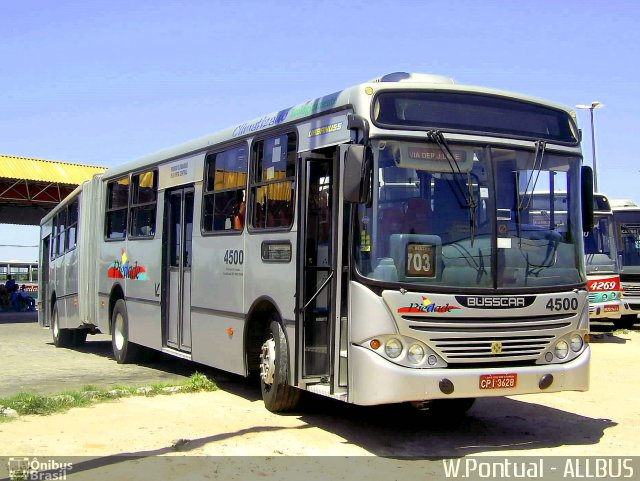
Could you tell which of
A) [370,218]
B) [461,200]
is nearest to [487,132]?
[461,200]

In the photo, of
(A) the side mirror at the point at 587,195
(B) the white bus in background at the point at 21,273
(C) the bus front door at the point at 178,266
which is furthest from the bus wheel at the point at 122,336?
(B) the white bus in background at the point at 21,273

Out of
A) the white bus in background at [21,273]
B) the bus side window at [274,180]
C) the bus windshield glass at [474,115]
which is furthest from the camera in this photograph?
the white bus in background at [21,273]

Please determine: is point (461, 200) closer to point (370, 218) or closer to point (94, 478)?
point (370, 218)

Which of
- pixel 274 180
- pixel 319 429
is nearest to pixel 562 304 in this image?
pixel 319 429

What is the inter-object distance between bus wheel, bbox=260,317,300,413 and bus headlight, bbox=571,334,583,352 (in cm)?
287

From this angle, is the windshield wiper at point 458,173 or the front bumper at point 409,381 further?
the windshield wiper at point 458,173

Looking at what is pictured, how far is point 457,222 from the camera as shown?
7.46 metres

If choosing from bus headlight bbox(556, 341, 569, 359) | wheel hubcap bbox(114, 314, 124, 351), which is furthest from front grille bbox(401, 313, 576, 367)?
wheel hubcap bbox(114, 314, 124, 351)

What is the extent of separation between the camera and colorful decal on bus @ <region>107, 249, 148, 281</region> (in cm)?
1302

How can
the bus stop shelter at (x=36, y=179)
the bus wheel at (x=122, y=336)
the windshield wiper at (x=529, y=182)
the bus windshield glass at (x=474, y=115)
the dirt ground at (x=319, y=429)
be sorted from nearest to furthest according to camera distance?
1. the dirt ground at (x=319, y=429)
2. the bus windshield glass at (x=474, y=115)
3. the windshield wiper at (x=529, y=182)
4. the bus wheel at (x=122, y=336)
5. the bus stop shelter at (x=36, y=179)

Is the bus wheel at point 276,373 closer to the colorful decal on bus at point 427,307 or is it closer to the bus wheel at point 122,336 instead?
the colorful decal on bus at point 427,307

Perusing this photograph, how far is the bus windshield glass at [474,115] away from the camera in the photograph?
24.8 ft

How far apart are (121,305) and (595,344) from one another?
10.6m

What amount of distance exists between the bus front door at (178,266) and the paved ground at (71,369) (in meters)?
0.83
